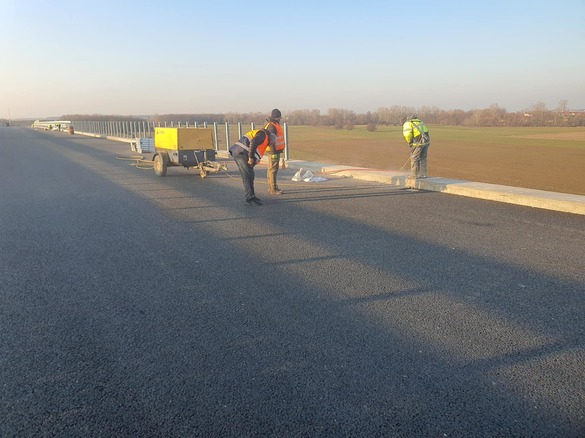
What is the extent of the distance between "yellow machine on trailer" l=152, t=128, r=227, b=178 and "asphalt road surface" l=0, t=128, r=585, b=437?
622cm

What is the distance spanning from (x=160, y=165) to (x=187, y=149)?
4.39 ft

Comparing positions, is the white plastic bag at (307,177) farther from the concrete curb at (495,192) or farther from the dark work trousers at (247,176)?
the dark work trousers at (247,176)

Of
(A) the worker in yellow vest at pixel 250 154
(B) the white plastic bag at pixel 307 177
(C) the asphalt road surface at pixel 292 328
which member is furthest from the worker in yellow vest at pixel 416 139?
(C) the asphalt road surface at pixel 292 328

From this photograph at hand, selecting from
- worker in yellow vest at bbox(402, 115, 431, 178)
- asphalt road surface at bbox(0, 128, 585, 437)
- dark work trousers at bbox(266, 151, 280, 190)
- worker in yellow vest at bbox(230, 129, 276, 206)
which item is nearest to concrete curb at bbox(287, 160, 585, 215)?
worker in yellow vest at bbox(402, 115, 431, 178)

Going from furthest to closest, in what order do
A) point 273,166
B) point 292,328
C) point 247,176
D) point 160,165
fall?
point 160,165 < point 273,166 < point 247,176 < point 292,328

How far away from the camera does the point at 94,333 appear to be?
414 cm

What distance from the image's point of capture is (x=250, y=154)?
34.0 ft

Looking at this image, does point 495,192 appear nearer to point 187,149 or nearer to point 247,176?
point 247,176

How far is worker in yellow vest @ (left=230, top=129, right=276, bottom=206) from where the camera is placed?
10375 mm

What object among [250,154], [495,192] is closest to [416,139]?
[495,192]

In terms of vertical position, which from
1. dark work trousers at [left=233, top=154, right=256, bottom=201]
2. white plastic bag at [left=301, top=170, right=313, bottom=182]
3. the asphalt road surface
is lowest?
the asphalt road surface

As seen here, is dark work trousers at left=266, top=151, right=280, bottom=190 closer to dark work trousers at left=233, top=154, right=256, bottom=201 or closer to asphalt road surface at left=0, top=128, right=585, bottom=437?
dark work trousers at left=233, top=154, right=256, bottom=201

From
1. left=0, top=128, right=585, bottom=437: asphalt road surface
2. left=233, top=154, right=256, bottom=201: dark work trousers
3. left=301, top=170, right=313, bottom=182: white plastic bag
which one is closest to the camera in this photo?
left=0, top=128, right=585, bottom=437: asphalt road surface

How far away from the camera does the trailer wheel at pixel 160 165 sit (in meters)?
15.2
